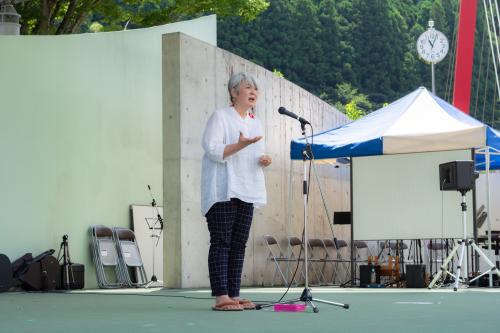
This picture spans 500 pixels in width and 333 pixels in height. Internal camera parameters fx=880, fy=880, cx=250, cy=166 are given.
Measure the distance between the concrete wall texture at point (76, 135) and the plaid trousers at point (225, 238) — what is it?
205 inches

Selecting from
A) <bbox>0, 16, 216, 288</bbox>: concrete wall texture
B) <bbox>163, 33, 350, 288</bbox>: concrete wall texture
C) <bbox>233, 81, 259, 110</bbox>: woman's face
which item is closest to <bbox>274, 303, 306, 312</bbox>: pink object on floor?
<bbox>233, 81, 259, 110</bbox>: woman's face

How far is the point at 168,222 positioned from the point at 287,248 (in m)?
3.15

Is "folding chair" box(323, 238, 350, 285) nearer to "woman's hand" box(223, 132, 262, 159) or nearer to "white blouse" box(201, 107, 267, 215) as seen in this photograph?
"white blouse" box(201, 107, 267, 215)

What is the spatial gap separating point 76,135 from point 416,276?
475cm

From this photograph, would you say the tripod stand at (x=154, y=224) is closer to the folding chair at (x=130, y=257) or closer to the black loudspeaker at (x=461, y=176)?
the folding chair at (x=130, y=257)

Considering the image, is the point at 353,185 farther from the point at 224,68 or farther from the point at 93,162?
the point at 93,162

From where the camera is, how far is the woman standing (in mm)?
5812

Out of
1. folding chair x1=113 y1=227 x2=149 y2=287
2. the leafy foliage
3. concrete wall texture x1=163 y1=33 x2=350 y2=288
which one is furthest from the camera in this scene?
the leafy foliage

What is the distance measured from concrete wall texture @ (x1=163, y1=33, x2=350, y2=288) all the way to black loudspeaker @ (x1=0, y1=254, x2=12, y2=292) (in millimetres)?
1744

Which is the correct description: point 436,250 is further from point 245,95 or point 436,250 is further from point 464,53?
point 464,53

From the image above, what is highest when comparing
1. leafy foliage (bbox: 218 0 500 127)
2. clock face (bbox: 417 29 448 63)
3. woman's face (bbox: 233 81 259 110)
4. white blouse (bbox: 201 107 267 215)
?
leafy foliage (bbox: 218 0 500 127)

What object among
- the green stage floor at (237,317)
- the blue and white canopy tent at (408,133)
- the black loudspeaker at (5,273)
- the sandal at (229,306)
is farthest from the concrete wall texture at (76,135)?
the sandal at (229,306)

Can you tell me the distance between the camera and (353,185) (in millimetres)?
12016

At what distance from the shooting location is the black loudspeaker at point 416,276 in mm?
10766
